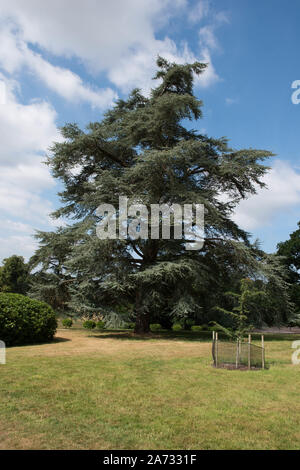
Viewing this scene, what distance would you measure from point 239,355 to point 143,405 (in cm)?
387

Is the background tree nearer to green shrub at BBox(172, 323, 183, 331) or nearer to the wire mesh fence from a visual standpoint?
green shrub at BBox(172, 323, 183, 331)

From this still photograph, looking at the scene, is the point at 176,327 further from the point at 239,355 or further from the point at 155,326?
the point at 239,355

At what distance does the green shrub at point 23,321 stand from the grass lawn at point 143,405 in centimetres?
216

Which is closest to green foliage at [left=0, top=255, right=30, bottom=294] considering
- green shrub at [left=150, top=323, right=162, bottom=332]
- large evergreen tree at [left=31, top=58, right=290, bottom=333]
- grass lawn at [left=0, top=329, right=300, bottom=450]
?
green shrub at [left=150, top=323, right=162, bottom=332]

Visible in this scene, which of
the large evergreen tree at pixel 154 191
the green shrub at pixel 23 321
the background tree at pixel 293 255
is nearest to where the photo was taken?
the green shrub at pixel 23 321

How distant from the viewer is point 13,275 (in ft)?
124

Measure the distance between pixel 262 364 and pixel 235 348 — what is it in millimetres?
791

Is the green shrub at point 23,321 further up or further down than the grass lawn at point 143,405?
further up

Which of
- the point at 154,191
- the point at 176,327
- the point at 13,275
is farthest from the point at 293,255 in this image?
the point at 13,275

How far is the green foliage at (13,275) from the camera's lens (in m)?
36.5

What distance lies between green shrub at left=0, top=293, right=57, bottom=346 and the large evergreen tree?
302 cm

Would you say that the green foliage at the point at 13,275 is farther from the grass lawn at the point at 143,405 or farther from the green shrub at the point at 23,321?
the grass lawn at the point at 143,405

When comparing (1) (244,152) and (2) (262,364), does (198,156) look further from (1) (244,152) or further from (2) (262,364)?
(2) (262,364)

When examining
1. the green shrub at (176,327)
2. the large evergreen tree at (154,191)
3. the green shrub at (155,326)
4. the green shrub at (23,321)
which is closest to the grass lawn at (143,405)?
the green shrub at (23,321)
